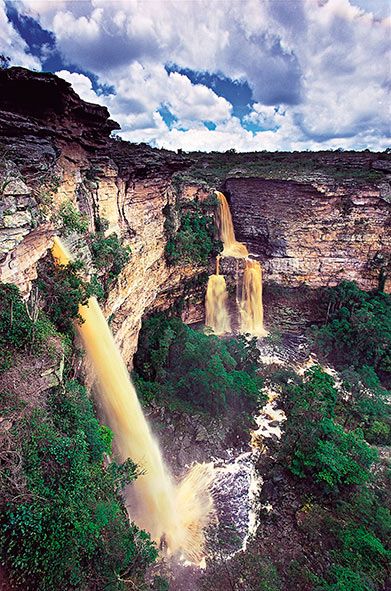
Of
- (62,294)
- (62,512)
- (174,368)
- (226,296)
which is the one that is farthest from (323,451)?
(226,296)

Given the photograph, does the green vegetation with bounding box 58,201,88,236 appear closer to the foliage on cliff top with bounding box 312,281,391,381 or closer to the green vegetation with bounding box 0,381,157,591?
the green vegetation with bounding box 0,381,157,591

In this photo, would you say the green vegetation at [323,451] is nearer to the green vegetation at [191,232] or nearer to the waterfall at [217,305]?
the waterfall at [217,305]

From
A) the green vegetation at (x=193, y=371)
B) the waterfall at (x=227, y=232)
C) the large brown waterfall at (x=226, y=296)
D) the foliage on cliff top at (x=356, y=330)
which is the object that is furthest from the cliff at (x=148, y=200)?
the foliage on cliff top at (x=356, y=330)

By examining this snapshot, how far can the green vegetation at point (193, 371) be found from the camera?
12.6 meters

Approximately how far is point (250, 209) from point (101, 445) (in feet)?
60.8

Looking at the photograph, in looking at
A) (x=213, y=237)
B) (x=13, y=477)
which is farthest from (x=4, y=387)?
(x=213, y=237)

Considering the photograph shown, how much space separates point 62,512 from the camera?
4.72 m

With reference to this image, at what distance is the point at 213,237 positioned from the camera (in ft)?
67.4

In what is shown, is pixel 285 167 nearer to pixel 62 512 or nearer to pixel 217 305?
pixel 217 305

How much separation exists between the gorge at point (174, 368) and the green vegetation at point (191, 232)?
0.12 metres

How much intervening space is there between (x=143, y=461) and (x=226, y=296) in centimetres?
1270

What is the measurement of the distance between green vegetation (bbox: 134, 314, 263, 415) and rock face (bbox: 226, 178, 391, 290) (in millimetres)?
8260

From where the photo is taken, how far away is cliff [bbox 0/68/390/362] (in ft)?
24.2

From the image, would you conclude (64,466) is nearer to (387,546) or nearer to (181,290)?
(387,546)
